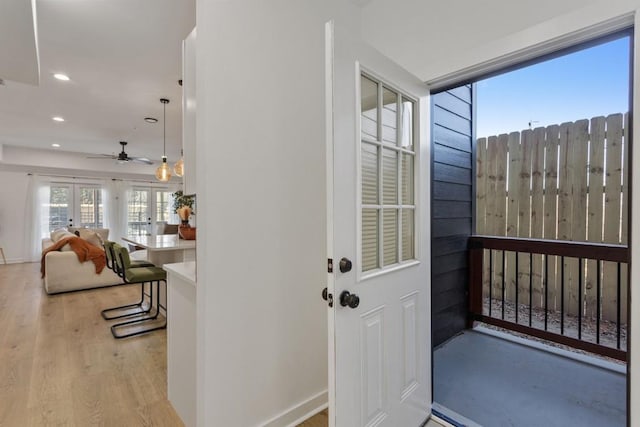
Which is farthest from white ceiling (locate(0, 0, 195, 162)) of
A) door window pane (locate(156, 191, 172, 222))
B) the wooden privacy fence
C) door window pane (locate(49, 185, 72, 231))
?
door window pane (locate(156, 191, 172, 222))

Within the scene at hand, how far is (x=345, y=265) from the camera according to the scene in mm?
1187

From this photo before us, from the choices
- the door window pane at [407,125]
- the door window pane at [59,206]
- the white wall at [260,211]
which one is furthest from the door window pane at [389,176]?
the door window pane at [59,206]

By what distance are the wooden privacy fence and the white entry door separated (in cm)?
181

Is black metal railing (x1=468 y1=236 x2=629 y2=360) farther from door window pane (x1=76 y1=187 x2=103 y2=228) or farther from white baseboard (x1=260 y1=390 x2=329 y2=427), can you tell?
door window pane (x1=76 y1=187 x2=103 y2=228)

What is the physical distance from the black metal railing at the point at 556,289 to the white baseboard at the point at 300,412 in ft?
6.31

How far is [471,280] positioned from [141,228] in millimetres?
9027

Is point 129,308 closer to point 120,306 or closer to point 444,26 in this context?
point 120,306

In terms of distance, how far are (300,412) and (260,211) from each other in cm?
121

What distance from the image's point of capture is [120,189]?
8.29 m

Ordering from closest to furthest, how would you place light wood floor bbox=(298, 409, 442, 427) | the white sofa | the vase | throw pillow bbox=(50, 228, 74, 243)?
light wood floor bbox=(298, 409, 442, 427), the vase, the white sofa, throw pillow bbox=(50, 228, 74, 243)

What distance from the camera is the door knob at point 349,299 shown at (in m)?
1.18

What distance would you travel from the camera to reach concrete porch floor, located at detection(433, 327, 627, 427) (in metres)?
1.78

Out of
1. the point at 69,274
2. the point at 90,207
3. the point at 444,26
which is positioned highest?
the point at 444,26

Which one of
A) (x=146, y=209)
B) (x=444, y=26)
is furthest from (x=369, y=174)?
(x=146, y=209)
